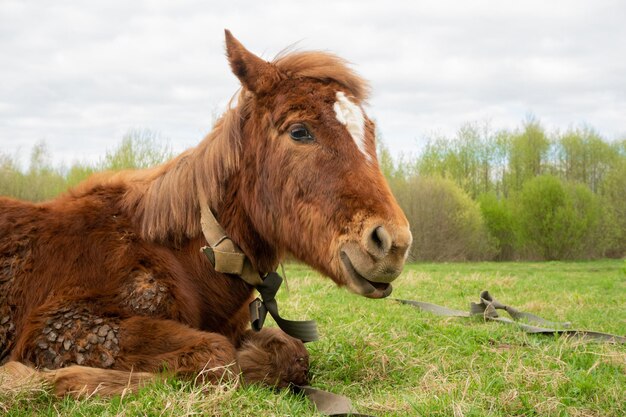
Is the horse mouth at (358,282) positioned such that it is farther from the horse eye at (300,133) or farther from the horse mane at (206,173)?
the horse mane at (206,173)

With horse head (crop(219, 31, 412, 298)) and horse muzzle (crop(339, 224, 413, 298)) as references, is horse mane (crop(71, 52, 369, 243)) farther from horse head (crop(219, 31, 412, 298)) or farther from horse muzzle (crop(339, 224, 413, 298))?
horse muzzle (crop(339, 224, 413, 298))

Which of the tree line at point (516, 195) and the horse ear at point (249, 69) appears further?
the tree line at point (516, 195)

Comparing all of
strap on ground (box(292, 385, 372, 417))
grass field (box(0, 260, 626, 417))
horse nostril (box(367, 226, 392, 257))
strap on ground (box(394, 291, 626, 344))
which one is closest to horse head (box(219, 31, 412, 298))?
horse nostril (box(367, 226, 392, 257))

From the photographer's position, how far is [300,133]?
3.66 meters

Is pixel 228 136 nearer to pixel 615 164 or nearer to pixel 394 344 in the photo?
pixel 394 344

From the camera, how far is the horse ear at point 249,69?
3.81 meters

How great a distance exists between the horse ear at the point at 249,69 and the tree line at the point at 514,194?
2818cm

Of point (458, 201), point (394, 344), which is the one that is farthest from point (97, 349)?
point (458, 201)

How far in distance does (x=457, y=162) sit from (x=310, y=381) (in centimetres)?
4210

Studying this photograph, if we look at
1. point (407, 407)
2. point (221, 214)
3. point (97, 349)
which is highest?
point (221, 214)

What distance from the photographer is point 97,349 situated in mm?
3393

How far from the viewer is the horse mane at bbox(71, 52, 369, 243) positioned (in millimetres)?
3898

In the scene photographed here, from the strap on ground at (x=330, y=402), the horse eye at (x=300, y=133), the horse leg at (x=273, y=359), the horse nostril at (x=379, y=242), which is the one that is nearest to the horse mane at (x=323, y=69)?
the horse eye at (x=300, y=133)

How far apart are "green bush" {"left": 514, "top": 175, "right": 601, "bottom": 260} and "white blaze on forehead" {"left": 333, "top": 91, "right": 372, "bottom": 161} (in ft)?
125
